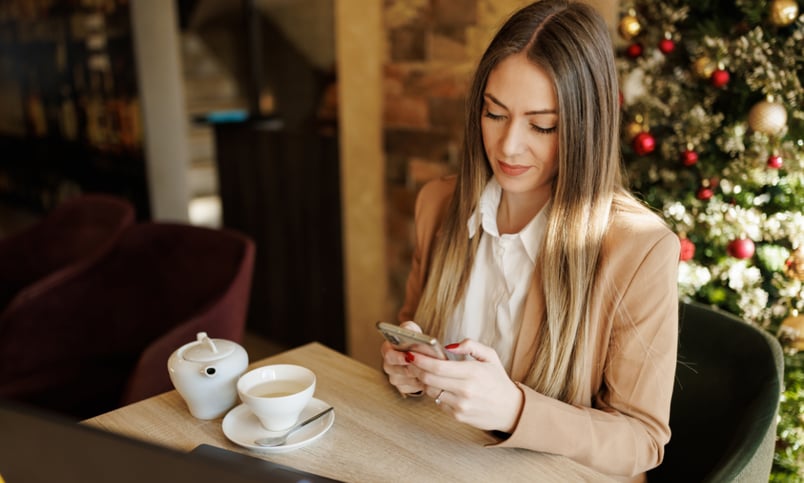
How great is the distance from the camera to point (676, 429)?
133cm

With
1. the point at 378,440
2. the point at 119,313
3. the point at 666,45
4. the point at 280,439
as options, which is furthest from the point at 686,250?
the point at 119,313

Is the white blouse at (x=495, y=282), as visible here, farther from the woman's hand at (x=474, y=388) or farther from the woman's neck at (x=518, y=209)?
the woman's hand at (x=474, y=388)

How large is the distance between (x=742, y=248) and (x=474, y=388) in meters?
0.93

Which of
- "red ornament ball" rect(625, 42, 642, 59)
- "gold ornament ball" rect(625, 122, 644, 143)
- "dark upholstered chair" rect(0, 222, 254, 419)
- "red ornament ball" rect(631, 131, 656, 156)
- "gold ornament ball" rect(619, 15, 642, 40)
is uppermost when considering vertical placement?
"gold ornament ball" rect(619, 15, 642, 40)

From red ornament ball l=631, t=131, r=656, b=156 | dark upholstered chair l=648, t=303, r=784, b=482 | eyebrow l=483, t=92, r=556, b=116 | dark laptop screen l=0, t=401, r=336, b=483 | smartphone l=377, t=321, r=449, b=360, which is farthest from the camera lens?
red ornament ball l=631, t=131, r=656, b=156

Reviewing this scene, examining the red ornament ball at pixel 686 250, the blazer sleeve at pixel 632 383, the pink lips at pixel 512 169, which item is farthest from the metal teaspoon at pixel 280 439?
the red ornament ball at pixel 686 250

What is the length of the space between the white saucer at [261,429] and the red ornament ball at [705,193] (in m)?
1.08

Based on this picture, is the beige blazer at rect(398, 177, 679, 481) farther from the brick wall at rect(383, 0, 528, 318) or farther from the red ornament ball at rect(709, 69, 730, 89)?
the brick wall at rect(383, 0, 528, 318)

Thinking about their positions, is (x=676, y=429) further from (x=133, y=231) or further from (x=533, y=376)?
(x=133, y=231)

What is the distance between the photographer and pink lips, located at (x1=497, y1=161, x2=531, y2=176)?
4.18ft

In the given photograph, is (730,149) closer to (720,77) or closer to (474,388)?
(720,77)

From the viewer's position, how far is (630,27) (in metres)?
1.75

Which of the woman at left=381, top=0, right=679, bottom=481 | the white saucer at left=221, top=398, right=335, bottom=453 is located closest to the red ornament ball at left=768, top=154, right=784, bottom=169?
the woman at left=381, top=0, right=679, bottom=481

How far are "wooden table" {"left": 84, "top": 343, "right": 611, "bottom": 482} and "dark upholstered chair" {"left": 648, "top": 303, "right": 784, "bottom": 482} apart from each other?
295mm
